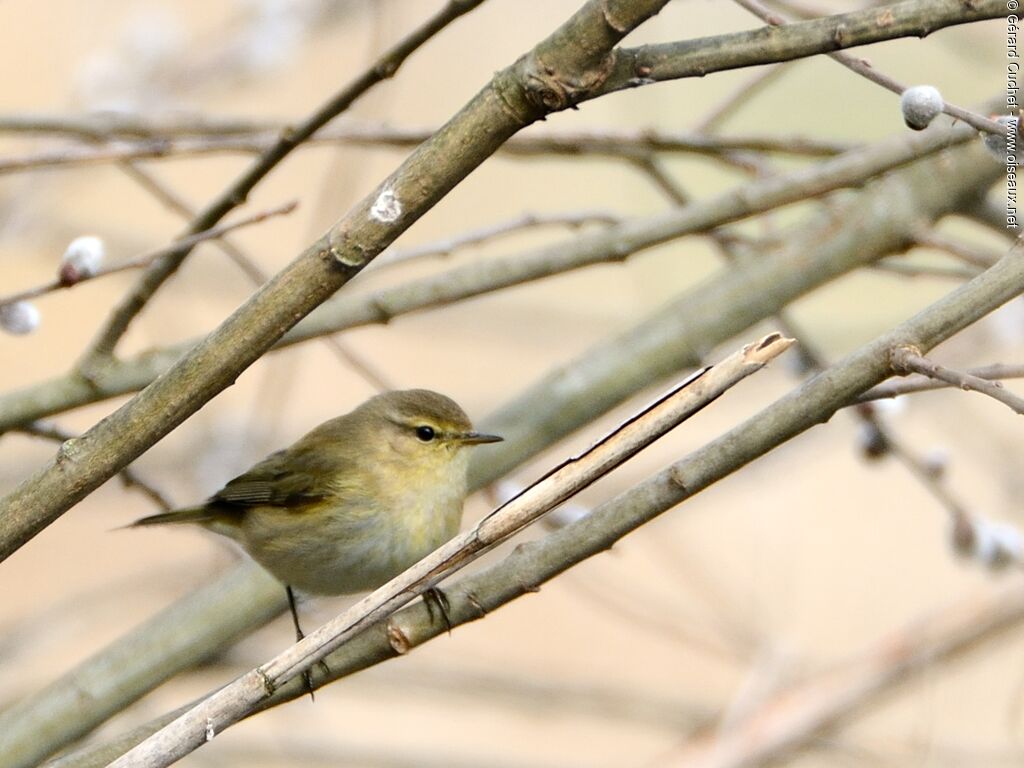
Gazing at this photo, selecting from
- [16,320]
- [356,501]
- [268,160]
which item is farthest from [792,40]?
[356,501]

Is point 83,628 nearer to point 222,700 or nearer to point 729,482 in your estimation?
point 729,482

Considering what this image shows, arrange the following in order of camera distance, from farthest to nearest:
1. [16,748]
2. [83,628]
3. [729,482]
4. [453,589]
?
[729,482]
[83,628]
[16,748]
[453,589]

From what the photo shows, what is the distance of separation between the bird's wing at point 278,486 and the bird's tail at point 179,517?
0.04m

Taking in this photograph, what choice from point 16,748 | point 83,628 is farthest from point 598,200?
point 16,748

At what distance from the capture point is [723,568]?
6.15 metres

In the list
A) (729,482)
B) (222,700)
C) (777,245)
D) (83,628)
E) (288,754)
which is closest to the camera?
(222,700)

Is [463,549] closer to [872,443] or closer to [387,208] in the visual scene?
[387,208]

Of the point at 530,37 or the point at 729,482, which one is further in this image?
the point at 530,37

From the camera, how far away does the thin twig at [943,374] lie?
1.26 meters

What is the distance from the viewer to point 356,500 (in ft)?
9.36

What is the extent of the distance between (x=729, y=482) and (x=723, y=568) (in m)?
2.17

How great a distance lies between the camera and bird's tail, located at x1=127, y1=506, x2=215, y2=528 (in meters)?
2.71

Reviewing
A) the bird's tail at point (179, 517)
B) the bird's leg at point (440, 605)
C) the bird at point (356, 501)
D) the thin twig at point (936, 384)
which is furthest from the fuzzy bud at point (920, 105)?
the bird's tail at point (179, 517)

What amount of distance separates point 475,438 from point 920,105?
1506 millimetres
